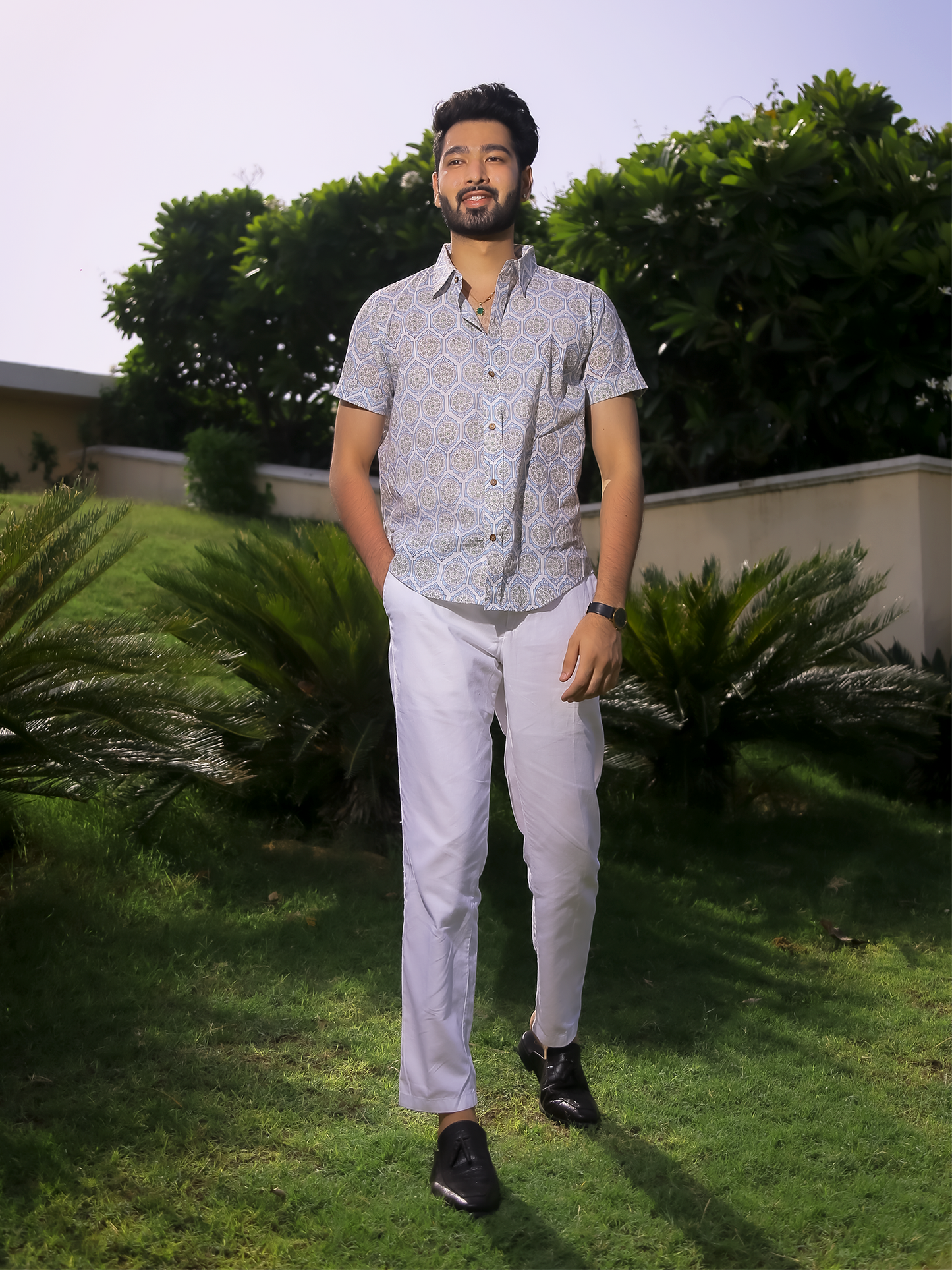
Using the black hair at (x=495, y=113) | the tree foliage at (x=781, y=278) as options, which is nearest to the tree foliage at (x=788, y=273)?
the tree foliage at (x=781, y=278)

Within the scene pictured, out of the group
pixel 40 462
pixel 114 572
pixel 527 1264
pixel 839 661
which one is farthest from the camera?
pixel 40 462

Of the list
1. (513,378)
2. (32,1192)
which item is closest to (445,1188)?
(32,1192)

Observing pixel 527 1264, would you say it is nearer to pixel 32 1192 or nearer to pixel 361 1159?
pixel 361 1159

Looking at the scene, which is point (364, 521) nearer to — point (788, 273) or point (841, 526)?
point (841, 526)

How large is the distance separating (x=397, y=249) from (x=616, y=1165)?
10.4 metres

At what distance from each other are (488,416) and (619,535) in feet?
1.36

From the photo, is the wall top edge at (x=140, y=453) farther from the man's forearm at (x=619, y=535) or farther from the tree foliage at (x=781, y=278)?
the man's forearm at (x=619, y=535)

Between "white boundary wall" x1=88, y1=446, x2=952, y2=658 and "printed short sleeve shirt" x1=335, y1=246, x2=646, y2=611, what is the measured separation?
460 cm

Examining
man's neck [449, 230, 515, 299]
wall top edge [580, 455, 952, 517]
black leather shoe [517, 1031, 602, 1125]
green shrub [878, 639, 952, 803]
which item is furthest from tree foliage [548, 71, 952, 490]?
black leather shoe [517, 1031, 602, 1125]

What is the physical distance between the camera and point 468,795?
8.29 ft

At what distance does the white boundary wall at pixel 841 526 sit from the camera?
22.4 ft

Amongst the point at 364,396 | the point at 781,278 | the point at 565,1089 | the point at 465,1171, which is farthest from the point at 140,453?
the point at 465,1171

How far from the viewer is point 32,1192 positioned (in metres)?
2.40

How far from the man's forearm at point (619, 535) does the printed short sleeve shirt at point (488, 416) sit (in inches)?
2.9
